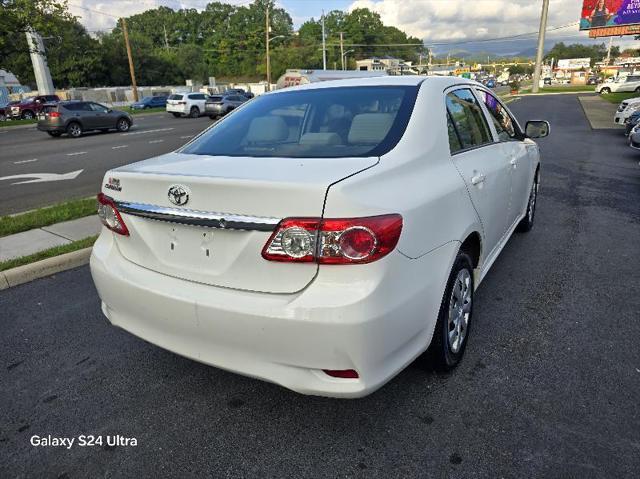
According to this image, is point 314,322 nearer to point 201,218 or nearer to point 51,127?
point 201,218

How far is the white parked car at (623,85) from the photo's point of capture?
38.2 m

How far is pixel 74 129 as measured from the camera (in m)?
19.4

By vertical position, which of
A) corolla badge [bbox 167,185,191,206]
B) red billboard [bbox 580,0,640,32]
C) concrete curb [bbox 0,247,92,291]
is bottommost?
concrete curb [bbox 0,247,92,291]

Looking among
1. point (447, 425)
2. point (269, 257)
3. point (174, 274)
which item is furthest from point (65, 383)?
point (447, 425)

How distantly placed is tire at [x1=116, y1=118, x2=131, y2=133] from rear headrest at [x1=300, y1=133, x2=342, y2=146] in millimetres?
20710

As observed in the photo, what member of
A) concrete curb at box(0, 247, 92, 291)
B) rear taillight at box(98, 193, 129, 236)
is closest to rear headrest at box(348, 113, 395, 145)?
rear taillight at box(98, 193, 129, 236)

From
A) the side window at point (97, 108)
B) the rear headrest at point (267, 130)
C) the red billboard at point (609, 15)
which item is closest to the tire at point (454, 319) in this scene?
the rear headrest at point (267, 130)

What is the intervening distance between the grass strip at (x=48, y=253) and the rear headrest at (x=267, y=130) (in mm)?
2815

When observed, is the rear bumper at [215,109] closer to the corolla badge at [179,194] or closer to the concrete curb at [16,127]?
the concrete curb at [16,127]

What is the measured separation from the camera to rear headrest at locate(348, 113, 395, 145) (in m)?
2.55

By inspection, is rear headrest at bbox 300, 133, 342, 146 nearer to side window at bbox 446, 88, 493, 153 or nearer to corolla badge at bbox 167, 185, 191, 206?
side window at bbox 446, 88, 493, 153

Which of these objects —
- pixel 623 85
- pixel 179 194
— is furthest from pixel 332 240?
pixel 623 85

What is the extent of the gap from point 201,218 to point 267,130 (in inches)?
Answer: 45.8

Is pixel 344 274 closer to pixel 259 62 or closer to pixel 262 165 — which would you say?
pixel 262 165
